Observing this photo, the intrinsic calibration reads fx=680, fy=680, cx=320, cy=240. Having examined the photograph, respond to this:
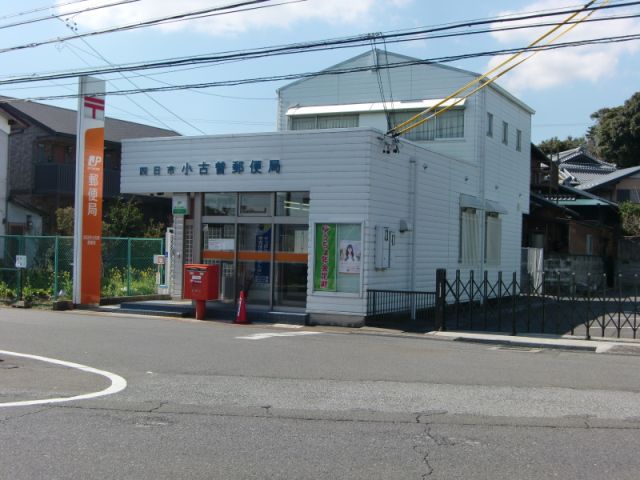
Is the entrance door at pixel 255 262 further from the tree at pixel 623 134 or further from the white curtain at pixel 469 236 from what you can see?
the tree at pixel 623 134

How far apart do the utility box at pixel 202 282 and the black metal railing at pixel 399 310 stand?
4193 mm

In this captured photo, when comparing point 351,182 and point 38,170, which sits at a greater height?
point 38,170

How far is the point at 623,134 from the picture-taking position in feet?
182

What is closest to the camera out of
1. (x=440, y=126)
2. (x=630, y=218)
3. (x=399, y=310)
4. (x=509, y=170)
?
(x=399, y=310)

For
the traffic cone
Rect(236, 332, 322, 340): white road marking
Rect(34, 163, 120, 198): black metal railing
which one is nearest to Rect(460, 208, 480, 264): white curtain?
the traffic cone

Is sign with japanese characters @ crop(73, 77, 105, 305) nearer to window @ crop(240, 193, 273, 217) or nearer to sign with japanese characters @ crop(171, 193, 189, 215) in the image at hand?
sign with japanese characters @ crop(171, 193, 189, 215)

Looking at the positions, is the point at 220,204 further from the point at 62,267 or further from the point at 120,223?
the point at 120,223

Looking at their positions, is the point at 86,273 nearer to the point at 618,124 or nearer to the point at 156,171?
the point at 156,171

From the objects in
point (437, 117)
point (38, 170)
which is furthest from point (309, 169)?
point (38, 170)

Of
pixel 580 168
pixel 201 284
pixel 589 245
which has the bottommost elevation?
pixel 201 284

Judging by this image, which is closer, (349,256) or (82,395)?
(82,395)

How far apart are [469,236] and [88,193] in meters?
12.4

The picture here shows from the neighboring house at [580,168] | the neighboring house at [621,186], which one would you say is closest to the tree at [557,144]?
the neighboring house at [580,168]

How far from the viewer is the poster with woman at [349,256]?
17.2 meters
